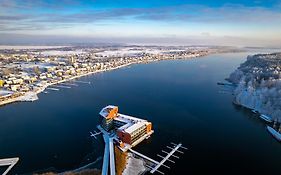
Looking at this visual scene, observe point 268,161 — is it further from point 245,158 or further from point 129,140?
point 129,140

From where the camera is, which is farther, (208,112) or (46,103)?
(46,103)

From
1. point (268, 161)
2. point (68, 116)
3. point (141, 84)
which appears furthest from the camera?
point (141, 84)

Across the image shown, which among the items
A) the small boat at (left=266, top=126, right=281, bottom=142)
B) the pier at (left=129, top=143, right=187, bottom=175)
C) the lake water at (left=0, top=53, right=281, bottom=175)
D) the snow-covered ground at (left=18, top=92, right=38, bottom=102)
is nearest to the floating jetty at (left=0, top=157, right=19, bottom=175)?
the lake water at (left=0, top=53, right=281, bottom=175)

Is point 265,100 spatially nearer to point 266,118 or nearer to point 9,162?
point 266,118

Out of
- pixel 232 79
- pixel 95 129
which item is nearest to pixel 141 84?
pixel 232 79

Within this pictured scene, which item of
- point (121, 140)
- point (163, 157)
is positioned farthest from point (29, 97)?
point (163, 157)

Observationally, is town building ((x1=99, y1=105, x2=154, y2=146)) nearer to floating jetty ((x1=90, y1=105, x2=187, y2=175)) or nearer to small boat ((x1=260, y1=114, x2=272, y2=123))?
floating jetty ((x1=90, y1=105, x2=187, y2=175))

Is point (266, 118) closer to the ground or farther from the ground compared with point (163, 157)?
farther from the ground

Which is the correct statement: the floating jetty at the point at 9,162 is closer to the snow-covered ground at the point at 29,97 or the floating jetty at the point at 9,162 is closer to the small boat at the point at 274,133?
the snow-covered ground at the point at 29,97
